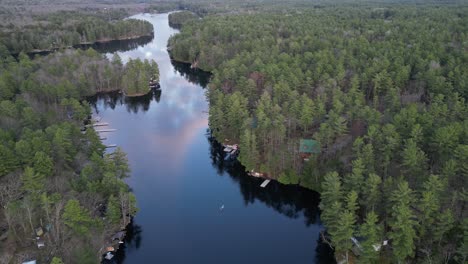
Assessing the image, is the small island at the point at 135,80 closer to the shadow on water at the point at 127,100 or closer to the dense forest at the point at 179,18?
the shadow on water at the point at 127,100

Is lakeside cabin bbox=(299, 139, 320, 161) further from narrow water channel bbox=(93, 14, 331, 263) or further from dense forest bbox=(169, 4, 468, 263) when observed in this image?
narrow water channel bbox=(93, 14, 331, 263)

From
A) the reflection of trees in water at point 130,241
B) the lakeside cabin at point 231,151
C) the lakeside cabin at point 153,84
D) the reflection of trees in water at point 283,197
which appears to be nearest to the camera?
the reflection of trees in water at point 130,241

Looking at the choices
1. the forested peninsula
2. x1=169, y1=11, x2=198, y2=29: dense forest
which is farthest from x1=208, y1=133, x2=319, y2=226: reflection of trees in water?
x1=169, y1=11, x2=198, y2=29: dense forest

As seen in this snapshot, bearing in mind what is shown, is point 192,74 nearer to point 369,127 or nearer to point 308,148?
point 308,148

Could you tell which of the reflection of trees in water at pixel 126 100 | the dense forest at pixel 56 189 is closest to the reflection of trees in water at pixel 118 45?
the reflection of trees in water at pixel 126 100

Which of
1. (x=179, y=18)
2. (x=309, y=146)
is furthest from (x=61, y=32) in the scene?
(x=309, y=146)

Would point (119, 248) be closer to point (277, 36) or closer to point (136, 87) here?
point (136, 87)

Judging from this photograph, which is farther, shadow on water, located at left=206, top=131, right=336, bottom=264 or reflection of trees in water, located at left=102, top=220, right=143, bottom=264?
shadow on water, located at left=206, top=131, right=336, bottom=264
